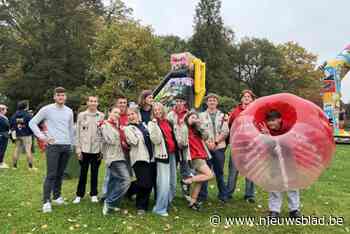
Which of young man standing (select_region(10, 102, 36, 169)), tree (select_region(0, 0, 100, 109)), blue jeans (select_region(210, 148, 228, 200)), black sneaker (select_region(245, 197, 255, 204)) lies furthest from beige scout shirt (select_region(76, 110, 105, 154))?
tree (select_region(0, 0, 100, 109))

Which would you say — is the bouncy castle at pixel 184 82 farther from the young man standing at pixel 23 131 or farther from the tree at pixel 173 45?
the tree at pixel 173 45

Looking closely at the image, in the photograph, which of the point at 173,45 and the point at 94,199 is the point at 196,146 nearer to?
the point at 94,199

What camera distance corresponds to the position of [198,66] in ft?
44.2

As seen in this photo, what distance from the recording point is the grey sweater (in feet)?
19.7

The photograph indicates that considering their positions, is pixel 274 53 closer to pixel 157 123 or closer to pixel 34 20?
pixel 34 20

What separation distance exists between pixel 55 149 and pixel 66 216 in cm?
103

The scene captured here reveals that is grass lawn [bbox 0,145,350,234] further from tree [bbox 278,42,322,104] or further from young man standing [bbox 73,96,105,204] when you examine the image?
tree [bbox 278,42,322,104]

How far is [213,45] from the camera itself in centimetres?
5156

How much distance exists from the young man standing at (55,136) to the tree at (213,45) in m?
42.3

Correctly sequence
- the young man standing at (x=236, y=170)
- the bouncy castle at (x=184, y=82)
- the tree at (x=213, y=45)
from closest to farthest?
the young man standing at (x=236, y=170) < the bouncy castle at (x=184, y=82) < the tree at (x=213, y=45)

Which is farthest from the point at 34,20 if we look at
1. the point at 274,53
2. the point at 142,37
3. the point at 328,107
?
the point at 274,53

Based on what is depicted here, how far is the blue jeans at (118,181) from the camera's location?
5887mm

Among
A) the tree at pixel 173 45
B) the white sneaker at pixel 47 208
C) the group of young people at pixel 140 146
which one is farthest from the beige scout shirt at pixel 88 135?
the tree at pixel 173 45

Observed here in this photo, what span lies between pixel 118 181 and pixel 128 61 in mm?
29335
